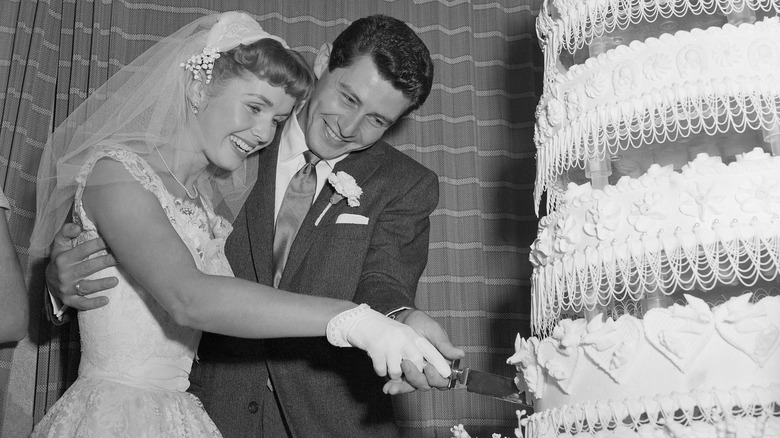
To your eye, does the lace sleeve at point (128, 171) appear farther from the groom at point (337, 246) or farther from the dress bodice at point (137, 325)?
the groom at point (337, 246)

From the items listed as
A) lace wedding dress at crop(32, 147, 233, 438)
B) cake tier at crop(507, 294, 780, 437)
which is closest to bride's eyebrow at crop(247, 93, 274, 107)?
lace wedding dress at crop(32, 147, 233, 438)

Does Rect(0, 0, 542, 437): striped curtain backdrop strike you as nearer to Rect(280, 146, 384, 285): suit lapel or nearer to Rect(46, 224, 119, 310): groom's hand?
Rect(280, 146, 384, 285): suit lapel

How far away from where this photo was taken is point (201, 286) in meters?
1.81

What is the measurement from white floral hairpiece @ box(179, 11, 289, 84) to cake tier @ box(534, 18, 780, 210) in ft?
2.71

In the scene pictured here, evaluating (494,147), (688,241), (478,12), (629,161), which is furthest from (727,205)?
(478,12)

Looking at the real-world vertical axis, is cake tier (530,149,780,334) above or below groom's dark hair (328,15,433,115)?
below

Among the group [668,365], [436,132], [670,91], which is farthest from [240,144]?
[436,132]

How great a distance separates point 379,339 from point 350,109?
38.0 inches

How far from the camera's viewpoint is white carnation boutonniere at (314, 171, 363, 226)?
249cm

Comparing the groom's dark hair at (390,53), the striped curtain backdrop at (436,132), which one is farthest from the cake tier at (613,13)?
the striped curtain backdrop at (436,132)

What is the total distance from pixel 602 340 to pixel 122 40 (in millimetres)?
2472

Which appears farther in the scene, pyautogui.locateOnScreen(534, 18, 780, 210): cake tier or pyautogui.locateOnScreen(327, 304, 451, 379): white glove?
pyautogui.locateOnScreen(327, 304, 451, 379): white glove

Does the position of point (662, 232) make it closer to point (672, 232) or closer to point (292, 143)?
point (672, 232)

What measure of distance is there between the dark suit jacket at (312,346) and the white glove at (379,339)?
0.56 meters
